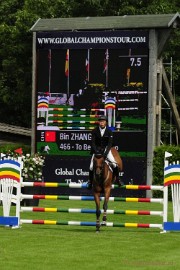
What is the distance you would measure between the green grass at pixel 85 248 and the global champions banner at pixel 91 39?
1436 cm

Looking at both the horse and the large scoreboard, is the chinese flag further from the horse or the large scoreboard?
the horse

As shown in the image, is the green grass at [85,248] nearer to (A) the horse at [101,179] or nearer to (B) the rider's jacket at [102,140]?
(A) the horse at [101,179]

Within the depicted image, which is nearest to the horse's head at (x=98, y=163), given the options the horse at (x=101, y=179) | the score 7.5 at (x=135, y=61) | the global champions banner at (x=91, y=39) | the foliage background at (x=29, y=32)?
the horse at (x=101, y=179)

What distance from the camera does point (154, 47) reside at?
35.9 metres

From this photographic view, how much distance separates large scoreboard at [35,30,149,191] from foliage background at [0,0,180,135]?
46.9 feet

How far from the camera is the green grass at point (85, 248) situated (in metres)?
15.1

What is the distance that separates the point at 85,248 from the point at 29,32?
35.2 meters

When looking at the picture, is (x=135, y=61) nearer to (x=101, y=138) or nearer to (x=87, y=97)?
(x=87, y=97)

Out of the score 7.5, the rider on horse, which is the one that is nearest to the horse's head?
the rider on horse

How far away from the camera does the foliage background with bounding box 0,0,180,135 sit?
5169 centimetres

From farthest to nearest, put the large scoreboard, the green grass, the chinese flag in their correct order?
the chinese flag < the large scoreboard < the green grass

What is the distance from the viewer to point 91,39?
36625 mm

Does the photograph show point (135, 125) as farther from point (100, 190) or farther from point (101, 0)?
point (101, 0)

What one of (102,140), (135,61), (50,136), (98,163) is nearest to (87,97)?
(50,136)
